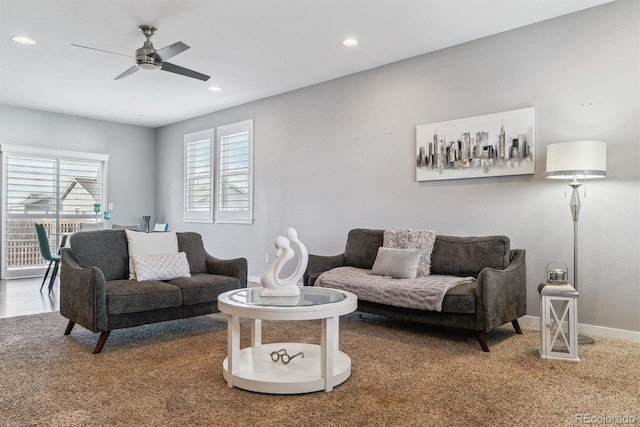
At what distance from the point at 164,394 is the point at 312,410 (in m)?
0.81

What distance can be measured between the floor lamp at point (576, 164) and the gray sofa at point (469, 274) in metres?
0.46

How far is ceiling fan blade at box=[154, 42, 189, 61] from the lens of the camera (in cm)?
346

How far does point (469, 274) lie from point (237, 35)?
302cm

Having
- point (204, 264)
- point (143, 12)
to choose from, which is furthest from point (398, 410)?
point (143, 12)

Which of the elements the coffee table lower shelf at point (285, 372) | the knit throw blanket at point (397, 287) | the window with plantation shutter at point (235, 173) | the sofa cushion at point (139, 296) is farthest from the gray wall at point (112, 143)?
the coffee table lower shelf at point (285, 372)

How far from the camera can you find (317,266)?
431 cm

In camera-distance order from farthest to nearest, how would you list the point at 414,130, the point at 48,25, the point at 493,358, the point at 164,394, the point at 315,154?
1. the point at 315,154
2. the point at 414,130
3. the point at 48,25
4. the point at 493,358
5. the point at 164,394

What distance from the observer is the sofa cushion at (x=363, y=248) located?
437 cm

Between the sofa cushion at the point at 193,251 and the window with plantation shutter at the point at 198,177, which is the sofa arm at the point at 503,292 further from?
the window with plantation shutter at the point at 198,177

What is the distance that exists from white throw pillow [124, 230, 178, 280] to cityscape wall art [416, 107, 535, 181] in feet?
8.25

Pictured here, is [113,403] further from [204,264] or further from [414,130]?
[414,130]

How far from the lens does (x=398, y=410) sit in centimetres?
213

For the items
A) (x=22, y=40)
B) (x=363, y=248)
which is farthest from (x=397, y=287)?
(x=22, y=40)

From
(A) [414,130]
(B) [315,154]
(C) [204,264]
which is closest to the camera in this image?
(C) [204,264]
